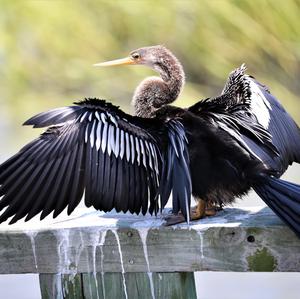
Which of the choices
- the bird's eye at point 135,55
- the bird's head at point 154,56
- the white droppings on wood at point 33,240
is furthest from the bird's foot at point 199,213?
the bird's eye at point 135,55

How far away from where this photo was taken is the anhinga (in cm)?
266

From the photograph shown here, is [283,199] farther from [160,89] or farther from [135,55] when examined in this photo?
[135,55]

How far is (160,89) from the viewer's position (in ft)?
11.8

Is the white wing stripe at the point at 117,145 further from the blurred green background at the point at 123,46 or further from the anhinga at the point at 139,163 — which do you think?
the blurred green background at the point at 123,46

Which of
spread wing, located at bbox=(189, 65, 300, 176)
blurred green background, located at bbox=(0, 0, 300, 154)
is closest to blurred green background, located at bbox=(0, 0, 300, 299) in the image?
blurred green background, located at bbox=(0, 0, 300, 154)

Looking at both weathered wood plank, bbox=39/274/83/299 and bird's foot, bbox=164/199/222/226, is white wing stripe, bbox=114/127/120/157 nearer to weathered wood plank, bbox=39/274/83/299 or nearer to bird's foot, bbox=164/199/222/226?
bird's foot, bbox=164/199/222/226

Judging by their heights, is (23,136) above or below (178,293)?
above

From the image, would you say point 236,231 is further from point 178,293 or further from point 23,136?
point 23,136

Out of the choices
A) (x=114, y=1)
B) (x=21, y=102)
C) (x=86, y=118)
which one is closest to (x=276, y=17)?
(x=114, y=1)

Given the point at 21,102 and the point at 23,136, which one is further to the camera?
the point at 21,102

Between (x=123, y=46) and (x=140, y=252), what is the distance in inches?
212

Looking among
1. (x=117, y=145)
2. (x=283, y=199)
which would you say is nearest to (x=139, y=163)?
(x=117, y=145)

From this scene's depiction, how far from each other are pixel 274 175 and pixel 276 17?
4.86 meters

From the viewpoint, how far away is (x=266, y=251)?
2354 millimetres
